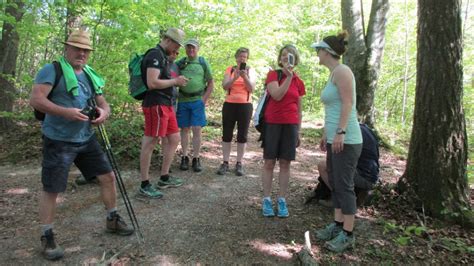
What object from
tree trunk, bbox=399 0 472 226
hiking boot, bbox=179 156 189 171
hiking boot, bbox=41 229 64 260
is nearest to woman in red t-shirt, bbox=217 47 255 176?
hiking boot, bbox=179 156 189 171

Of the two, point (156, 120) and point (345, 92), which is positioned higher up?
point (345, 92)

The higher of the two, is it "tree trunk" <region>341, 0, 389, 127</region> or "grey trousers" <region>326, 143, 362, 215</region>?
"tree trunk" <region>341, 0, 389, 127</region>

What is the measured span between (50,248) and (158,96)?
7.17 ft

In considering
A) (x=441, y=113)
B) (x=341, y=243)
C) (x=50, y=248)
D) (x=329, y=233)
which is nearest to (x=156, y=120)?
(x=50, y=248)

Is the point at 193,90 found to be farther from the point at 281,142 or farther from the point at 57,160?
the point at 57,160

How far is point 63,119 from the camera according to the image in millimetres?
3199

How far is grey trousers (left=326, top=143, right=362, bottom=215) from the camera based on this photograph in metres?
3.42

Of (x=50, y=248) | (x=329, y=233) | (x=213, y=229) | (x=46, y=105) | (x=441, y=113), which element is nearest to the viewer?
(x=46, y=105)

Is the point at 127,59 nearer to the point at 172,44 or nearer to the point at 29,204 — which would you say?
the point at 172,44

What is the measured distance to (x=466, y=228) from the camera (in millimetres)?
4094

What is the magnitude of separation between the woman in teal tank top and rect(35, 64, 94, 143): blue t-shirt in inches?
93.9

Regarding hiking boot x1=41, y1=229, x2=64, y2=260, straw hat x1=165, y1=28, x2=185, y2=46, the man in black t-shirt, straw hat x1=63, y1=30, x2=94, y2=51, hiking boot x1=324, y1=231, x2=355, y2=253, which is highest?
straw hat x1=165, y1=28, x2=185, y2=46

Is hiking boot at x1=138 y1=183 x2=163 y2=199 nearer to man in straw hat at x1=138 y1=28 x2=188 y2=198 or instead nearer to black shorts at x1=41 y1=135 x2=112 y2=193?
man in straw hat at x1=138 y1=28 x2=188 y2=198

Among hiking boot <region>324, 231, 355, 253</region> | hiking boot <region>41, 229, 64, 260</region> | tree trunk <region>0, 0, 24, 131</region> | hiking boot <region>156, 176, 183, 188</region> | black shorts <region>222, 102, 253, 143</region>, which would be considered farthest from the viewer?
tree trunk <region>0, 0, 24, 131</region>
